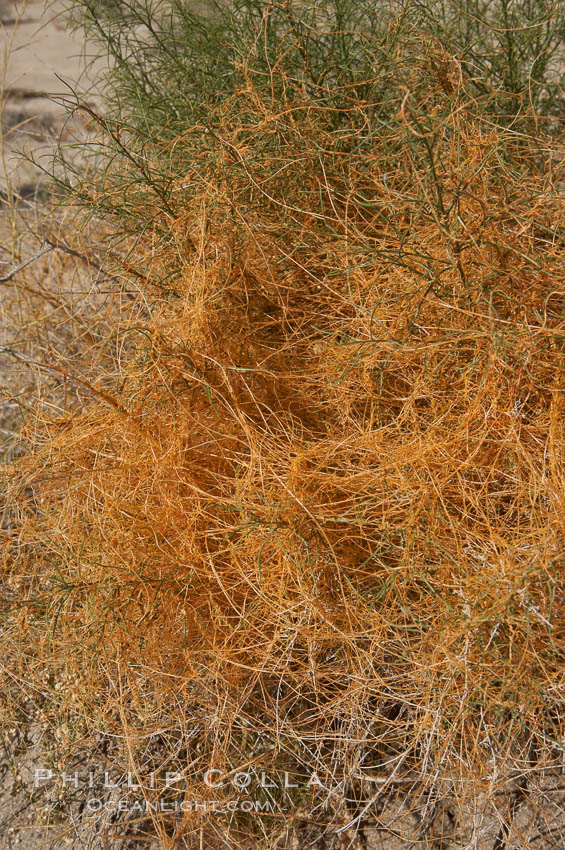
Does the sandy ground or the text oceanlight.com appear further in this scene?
the sandy ground

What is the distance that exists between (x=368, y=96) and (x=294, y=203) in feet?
1.01

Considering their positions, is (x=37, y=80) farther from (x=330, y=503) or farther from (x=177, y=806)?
(x=177, y=806)

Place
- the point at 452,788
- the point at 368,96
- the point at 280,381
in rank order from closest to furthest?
the point at 452,788
the point at 280,381
the point at 368,96

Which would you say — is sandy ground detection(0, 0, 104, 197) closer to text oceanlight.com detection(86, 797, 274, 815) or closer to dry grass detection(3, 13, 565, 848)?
dry grass detection(3, 13, 565, 848)

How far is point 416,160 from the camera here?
146 cm

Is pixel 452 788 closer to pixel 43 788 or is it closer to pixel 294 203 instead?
pixel 43 788

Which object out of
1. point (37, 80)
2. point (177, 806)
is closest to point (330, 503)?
point (177, 806)

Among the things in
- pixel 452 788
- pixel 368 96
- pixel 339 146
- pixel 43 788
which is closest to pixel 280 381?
pixel 339 146

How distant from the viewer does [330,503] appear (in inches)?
45.7

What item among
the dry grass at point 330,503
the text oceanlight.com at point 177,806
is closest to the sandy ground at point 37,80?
the dry grass at point 330,503

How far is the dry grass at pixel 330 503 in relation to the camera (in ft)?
3.83

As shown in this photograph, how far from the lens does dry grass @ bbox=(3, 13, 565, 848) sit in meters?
1.17

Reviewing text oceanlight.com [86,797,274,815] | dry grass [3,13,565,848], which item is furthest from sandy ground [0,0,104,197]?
text oceanlight.com [86,797,274,815]

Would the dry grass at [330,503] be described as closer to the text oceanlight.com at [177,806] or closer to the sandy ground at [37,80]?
the text oceanlight.com at [177,806]
